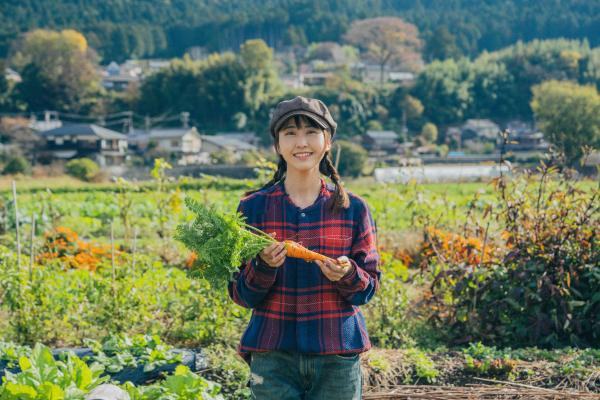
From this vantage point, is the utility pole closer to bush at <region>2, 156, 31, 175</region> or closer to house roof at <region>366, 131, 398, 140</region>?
house roof at <region>366, 131, 398, 140</region>

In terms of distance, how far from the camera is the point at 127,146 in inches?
1908

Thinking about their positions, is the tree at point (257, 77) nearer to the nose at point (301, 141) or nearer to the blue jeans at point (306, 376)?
the nose at point (301, 141)

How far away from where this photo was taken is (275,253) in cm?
245

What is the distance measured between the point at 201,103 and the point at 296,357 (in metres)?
55.0

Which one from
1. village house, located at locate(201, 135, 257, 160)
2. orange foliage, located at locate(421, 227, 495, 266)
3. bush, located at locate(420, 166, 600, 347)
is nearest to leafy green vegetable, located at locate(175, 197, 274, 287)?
bush, located at locate(420, 166, 600, 347)

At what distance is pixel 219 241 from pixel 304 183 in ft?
1.30

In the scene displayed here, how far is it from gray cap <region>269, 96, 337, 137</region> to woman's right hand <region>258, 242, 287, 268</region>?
45 centimetres

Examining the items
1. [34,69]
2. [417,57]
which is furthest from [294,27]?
[34,69]

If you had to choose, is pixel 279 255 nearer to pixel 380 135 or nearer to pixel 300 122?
pixel 300 122

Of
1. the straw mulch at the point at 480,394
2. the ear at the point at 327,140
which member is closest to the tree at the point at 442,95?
the straw mulch at the point at 480,394

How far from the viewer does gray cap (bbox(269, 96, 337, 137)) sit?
2.64m

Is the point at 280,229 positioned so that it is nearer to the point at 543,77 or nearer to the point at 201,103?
the point at 201,103

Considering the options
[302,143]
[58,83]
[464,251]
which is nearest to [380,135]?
[58,83]

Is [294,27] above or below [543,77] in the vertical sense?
above
